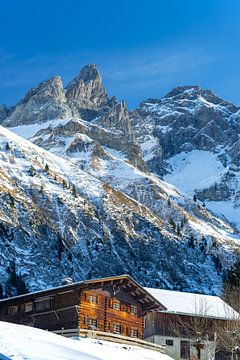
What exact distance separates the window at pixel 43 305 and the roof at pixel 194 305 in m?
14.1

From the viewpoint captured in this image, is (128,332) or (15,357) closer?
(15,357)

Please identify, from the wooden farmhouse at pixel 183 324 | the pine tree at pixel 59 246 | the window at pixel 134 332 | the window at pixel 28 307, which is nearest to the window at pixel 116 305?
the window at pixel 134 332

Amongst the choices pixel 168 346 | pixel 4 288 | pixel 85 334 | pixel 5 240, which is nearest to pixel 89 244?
pixel 5 240

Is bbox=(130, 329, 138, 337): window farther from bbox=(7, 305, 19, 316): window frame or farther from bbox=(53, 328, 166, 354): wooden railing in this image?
bbox=(7, 305, 19, 316): window frame

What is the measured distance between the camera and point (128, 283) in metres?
67.1

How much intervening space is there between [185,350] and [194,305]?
19.4 feet

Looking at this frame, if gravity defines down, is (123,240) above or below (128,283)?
above

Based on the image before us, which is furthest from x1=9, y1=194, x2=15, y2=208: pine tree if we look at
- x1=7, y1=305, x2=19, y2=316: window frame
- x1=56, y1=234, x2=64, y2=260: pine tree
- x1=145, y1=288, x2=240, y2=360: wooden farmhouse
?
x1=7, y1=305, x2=19, y2=316: window frame

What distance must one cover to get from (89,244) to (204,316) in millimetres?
120368

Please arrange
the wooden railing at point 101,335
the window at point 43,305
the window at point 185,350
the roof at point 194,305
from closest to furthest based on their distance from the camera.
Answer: the wooden railing at point 101,335 < the window at point 43,305 < the window at point 185,350 < the roof at point 194,305

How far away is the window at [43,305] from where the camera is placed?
63438 mm

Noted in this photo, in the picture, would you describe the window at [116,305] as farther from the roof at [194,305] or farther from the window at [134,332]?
the roof at [194,305]

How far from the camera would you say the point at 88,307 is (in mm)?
62875

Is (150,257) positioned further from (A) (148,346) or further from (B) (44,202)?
(A) (148,346)
